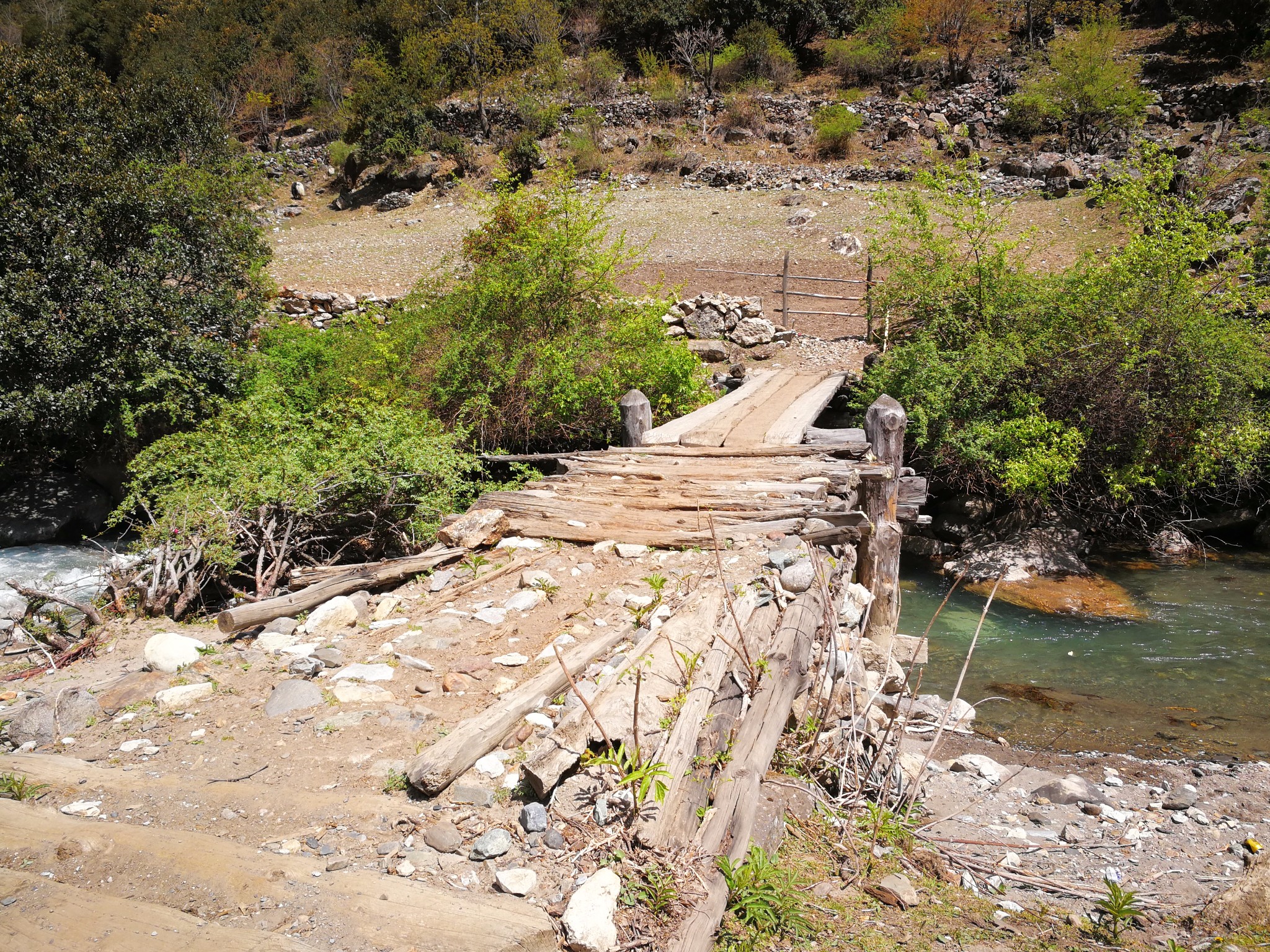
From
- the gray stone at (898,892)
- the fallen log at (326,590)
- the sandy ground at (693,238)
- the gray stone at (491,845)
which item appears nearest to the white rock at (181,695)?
the fallen log at (326,590)

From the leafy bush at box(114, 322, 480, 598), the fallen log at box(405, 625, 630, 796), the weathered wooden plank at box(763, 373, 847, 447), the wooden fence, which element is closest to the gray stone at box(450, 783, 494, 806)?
the fallen log at box(405, 625, 630, 796)

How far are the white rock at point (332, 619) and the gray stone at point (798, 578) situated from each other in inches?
101

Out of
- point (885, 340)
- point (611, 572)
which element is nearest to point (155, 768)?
point (611, 572)

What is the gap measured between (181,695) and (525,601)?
1845mm

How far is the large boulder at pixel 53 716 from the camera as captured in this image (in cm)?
349

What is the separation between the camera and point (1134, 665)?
24.5 feet

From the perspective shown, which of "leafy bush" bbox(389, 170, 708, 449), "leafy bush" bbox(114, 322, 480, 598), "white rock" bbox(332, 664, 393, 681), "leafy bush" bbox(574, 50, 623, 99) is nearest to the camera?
"white rock" bbox(332, 664, 393, 681)

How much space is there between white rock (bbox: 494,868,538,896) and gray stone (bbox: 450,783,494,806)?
1.23 feet

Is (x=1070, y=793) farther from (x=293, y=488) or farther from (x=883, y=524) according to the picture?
(x=293, y=488)

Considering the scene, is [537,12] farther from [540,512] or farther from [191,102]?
[540,512]

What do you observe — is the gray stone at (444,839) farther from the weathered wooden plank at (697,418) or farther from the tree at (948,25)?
the tree at (948,25)

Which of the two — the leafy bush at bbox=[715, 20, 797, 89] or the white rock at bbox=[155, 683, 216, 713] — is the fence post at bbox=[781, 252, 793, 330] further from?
the leafy bush at bbox=[715, 20, 797, 89]

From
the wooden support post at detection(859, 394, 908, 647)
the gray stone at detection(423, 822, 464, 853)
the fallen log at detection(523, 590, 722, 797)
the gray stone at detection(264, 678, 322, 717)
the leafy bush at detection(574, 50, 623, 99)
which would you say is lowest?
the wooden support post at detection(859, 394, 908, 647)

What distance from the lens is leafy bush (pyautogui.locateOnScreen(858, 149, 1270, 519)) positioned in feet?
31.1
